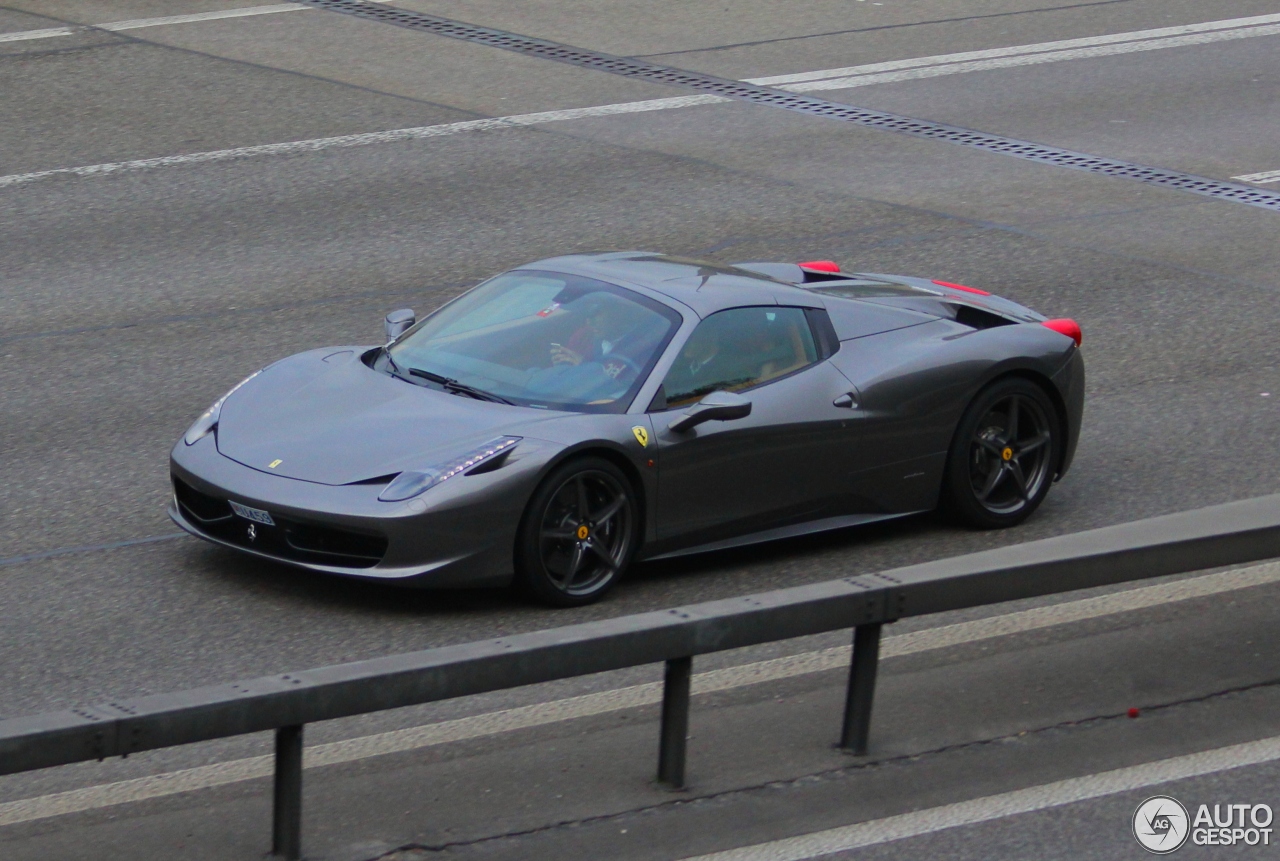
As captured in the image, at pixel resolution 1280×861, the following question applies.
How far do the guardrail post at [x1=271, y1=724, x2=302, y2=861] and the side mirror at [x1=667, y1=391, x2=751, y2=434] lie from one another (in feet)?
9.35

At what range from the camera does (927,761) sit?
5691mm

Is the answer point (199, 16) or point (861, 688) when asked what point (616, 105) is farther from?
point (861, 688)

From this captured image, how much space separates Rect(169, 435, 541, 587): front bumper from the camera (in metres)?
6.77

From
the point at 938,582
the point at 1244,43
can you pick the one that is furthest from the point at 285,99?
the point at 938,582

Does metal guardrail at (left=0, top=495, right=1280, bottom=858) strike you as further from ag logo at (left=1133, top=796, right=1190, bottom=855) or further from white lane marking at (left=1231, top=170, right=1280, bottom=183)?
white lane marking at (left=1231, top=170, right=1280, bottom=183)

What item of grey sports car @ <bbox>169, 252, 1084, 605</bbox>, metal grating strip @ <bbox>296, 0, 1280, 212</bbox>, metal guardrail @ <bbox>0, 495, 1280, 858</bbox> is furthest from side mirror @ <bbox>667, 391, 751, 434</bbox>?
metal grating strip @ <bbox>296, 0, 1280, 212</bbox>

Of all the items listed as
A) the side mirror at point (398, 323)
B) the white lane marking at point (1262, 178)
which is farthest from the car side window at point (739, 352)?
the white lane marking at point (1262, 178)

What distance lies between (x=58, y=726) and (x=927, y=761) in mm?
2686

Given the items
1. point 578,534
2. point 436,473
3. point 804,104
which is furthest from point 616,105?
point 436,473

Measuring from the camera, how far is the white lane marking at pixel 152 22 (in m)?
16.8

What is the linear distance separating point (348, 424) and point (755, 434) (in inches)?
66.0

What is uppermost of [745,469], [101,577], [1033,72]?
[1033,72]

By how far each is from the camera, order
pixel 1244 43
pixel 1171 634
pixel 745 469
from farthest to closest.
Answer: pixel 1244 43
pixel 745 469
pixel 1171 634

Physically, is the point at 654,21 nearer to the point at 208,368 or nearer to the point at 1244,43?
the point at 1244,43
